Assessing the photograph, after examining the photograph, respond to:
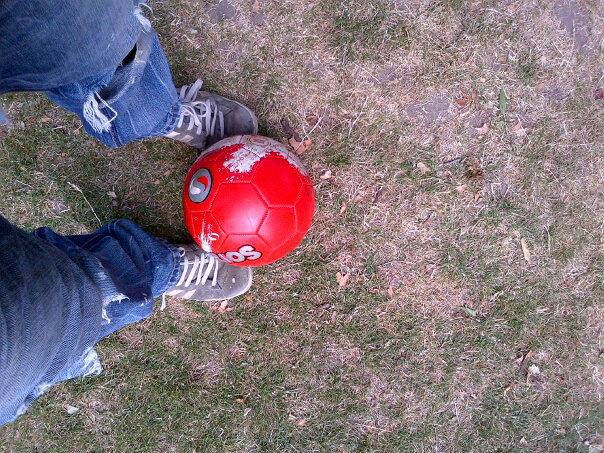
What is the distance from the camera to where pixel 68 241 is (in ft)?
7.91

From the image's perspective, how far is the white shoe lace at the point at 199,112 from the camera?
3.14m

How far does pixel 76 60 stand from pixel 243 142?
3.44 ft

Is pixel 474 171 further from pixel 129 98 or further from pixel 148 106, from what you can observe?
pixel 129 98

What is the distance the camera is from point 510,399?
3561 millimetres

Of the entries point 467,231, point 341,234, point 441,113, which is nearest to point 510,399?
point 467,231

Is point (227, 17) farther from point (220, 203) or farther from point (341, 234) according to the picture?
point (341, 234)

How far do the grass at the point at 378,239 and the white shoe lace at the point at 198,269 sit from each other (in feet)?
1.00

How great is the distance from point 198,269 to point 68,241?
1.01m

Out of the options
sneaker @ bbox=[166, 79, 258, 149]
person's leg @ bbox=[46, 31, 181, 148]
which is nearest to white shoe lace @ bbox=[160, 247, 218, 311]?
sneaker @ bbox=[166, 79, 258, 149]

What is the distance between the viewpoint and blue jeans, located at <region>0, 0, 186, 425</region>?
68.3 inches

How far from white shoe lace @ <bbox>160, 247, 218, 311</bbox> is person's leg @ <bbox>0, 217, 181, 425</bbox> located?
1.81 feet

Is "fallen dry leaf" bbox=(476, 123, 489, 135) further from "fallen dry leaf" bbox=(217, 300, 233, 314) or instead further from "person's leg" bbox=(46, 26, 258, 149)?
"fallen dry leaf" bbox=(217, 300, 233, 314)

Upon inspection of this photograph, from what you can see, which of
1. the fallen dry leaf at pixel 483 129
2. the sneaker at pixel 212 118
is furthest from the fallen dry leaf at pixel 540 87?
the sneaker at pixel 212 118

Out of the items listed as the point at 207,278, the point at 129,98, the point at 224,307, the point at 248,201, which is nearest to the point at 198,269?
the point at 207,278
